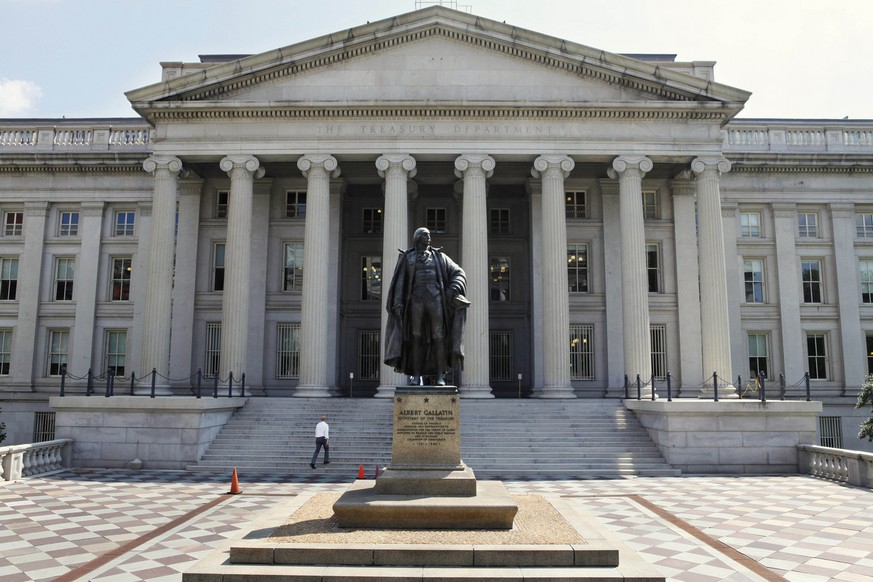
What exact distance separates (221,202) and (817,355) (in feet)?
98.9

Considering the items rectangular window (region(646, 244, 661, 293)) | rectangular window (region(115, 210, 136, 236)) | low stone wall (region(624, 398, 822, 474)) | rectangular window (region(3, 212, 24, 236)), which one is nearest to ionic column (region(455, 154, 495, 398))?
low stone wall (region(624, 398, 822, 474))

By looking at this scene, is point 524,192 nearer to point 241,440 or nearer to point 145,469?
point 241,440

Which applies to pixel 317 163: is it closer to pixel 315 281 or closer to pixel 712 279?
pixel 315 281

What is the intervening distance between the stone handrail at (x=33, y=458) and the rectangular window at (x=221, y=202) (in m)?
14.0

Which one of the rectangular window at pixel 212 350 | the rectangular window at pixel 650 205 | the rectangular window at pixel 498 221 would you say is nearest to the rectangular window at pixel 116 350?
the rectangular window at pixel 212 350

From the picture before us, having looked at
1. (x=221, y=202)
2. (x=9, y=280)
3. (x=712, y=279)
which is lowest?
(x=712, y=279)

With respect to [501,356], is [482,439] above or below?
below

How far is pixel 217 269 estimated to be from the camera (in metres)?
32.3

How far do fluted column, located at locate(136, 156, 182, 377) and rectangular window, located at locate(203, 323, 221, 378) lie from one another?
358 centimetres

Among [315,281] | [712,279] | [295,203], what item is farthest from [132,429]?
[712,279]

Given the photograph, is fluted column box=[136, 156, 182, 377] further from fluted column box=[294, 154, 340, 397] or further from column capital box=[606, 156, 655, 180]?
column capital box=[606, 156, 655, 180]

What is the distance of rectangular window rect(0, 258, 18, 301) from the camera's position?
34469mm

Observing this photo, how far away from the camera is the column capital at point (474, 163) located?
91.1 feet

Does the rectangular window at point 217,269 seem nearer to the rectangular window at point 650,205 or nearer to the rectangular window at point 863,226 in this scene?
the rectangular window at point 650,205
